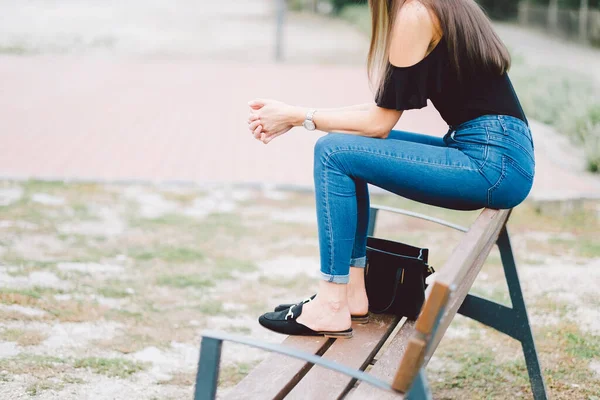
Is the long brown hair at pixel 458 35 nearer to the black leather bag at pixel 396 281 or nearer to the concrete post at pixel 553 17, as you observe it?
the black leather bag at pixel 396 281

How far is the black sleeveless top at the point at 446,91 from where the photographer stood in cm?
254

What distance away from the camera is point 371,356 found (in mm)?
2561

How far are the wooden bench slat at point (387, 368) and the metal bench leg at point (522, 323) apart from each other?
2.06 feet

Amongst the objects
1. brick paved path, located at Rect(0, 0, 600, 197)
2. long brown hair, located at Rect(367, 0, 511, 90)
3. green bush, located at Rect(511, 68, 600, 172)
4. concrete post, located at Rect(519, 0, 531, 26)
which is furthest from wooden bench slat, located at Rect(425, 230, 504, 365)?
concrete post, located at Rect(519, 0, 531, 26)

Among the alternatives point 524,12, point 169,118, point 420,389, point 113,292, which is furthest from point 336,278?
point 524,12

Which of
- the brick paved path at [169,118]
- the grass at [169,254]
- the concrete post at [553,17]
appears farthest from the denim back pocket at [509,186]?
the concrete post at [553,17]

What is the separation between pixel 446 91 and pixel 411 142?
0.74ft

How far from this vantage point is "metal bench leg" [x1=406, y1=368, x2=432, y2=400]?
1.82 m

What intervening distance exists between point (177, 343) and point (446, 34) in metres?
2.10

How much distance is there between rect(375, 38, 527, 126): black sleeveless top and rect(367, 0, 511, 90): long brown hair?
34 mm

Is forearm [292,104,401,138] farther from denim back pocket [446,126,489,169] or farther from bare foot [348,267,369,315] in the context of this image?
bare foot [348,267,369,315]

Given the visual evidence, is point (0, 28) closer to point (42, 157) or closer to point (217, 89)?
point (217, 89)

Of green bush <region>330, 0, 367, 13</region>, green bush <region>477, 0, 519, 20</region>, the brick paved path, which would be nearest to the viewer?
the brick paved path

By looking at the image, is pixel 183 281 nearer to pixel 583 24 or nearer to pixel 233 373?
pixel 233 373
